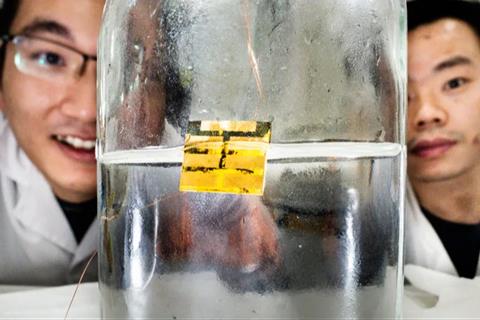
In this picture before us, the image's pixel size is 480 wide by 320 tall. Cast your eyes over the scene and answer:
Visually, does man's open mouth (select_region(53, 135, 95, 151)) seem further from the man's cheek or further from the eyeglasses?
the man's cheek

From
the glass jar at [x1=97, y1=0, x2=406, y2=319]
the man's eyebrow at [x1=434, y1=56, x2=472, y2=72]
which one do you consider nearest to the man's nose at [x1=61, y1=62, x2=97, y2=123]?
the glass jar at [x1=97, y1=0, x2=406, y2=319]

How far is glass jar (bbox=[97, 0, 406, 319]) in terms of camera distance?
448mm

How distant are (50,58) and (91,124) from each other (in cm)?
11

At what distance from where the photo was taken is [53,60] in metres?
0.81

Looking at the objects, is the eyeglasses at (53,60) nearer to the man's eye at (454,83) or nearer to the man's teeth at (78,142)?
the man's teeth at (78,142)

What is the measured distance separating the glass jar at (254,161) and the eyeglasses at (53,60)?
0.28 meters

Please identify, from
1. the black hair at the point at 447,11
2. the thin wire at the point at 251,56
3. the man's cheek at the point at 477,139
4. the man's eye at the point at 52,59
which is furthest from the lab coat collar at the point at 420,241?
the man's eye at the point at 52,59

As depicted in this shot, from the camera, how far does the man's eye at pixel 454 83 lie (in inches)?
29.9

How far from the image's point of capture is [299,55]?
492 mm

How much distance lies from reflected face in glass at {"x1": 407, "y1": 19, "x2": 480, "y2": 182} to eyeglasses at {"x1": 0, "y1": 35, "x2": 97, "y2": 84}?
0.45 meters

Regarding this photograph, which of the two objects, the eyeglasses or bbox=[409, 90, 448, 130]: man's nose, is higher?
the eyeglasses

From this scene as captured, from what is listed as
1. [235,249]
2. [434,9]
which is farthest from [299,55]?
[434,9]

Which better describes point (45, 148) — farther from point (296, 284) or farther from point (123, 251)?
point (296, 284)

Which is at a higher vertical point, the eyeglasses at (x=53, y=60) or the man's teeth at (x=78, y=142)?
the eyeglasses at (x=53, y=60)
